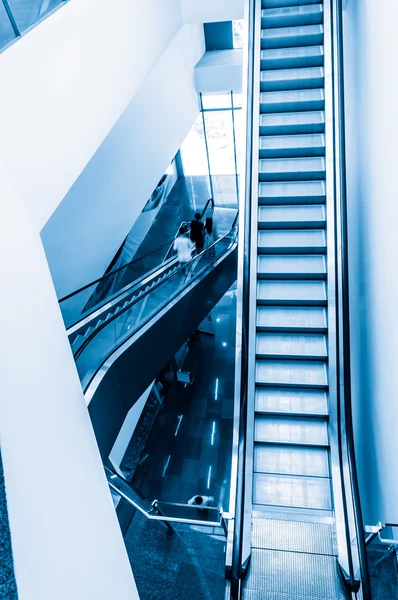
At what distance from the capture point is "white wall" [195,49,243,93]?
14.1 metres

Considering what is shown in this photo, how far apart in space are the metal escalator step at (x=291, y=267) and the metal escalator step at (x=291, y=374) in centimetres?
126

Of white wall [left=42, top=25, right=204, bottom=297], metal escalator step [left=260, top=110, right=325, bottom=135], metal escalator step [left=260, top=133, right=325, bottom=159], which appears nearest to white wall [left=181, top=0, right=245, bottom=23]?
white wall [left=42, top=25, right=204, bottom=297]

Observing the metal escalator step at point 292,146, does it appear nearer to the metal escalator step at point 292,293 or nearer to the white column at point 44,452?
the metal escalator step at point 292,293

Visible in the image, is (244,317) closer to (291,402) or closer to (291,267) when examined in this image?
(291,267)

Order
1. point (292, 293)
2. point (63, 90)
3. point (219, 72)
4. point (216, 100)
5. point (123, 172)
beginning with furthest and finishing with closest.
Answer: point (216, 100) < point (219, 72) < point (123, 172) < point (292, 293) < point (63, 90)

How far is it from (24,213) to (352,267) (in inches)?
197

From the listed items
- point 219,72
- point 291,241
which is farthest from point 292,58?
point 219,72

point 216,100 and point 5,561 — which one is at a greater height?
point 216,100

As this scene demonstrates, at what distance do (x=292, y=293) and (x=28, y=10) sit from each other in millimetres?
4738

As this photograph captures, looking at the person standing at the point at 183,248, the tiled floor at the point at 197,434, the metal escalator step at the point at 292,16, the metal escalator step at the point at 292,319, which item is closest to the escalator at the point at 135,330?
the person standing at the point at 183,248

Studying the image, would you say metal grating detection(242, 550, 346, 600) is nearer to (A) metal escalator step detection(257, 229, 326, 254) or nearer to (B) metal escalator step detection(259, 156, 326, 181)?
(A) metal escalator step detection(257, 229, 326, 254)

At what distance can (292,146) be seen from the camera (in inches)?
279

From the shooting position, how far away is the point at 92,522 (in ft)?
8.54

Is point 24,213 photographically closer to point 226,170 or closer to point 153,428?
point 153,428
